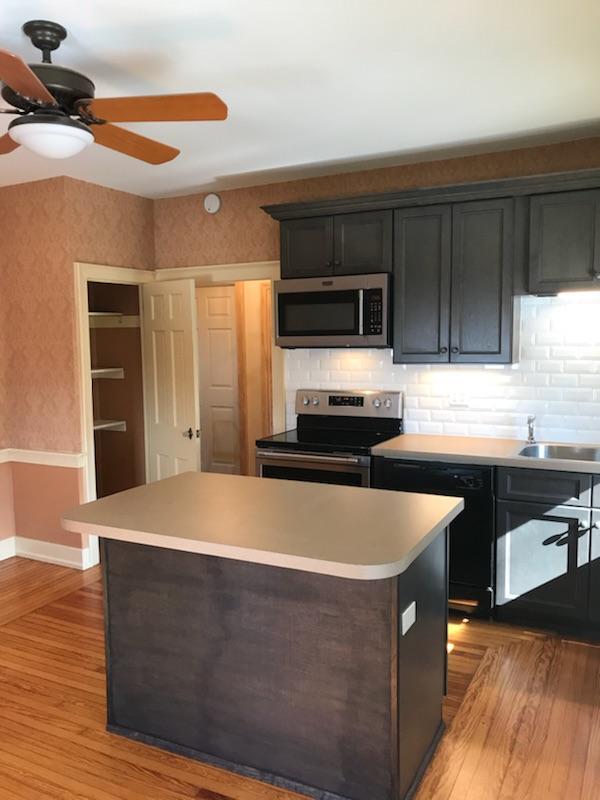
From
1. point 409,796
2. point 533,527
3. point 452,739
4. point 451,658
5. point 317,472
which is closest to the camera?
point 409,796

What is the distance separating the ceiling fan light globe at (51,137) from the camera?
1991 mm

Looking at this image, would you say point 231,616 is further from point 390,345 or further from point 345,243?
point 345,243

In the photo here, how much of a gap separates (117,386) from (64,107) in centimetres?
334

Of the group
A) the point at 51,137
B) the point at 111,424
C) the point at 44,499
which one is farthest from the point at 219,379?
the point at 51,137

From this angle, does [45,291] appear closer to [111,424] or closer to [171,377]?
[171,377]

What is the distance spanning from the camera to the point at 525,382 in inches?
149

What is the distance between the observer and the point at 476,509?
3412mm

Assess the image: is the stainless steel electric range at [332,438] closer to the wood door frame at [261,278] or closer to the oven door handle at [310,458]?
the oven door handle at [310,458]

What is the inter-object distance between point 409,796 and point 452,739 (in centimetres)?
42

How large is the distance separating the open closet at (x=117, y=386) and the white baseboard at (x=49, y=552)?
2.84 ft

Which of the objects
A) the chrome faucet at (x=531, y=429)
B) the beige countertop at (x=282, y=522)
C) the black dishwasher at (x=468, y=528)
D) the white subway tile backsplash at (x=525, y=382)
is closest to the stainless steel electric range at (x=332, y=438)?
the white subway tile backsplash at (x=525, y=382)

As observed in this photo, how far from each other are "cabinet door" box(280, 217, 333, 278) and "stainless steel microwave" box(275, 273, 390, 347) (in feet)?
0.26

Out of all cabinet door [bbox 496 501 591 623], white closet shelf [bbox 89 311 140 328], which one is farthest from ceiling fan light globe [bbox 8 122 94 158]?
white closet shelf [bbox 89 311 140 328]

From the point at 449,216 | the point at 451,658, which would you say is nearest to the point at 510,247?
the point at 449,216
